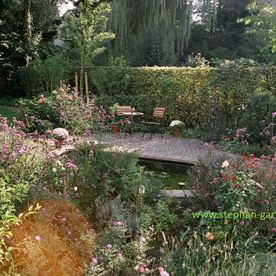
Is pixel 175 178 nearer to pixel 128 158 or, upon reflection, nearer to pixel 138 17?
pixel 128 158

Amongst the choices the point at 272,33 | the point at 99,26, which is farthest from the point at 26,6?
the point at 272,33

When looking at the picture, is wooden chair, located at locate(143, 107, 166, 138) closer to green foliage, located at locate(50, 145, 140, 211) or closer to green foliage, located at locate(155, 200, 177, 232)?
green foliage, located at locate(50, 145, 140, 211)

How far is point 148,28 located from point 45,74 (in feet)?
16.1

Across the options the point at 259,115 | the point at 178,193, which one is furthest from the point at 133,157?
the point at 259,115

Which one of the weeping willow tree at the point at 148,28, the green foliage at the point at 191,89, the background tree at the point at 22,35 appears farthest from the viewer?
the background tree at the point at 22,35

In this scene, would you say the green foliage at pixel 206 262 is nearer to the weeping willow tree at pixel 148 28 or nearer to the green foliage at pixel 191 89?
the green foliage at pixel 191 89

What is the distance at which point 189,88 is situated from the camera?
11633mm

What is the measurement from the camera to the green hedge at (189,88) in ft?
34.2

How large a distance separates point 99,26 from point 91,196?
41.7ft

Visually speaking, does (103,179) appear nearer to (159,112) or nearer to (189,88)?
(159,112)

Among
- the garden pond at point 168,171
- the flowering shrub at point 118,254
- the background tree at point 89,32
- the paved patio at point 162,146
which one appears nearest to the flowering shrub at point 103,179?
the flowering shrub at point 118,254

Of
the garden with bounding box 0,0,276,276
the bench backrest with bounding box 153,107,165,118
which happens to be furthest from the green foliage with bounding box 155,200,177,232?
the bench backrest with bounding box 153,107,165,118

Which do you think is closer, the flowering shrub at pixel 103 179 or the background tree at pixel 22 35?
the flowering shrub at pixel 103 179

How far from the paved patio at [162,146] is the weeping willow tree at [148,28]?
289 inches
